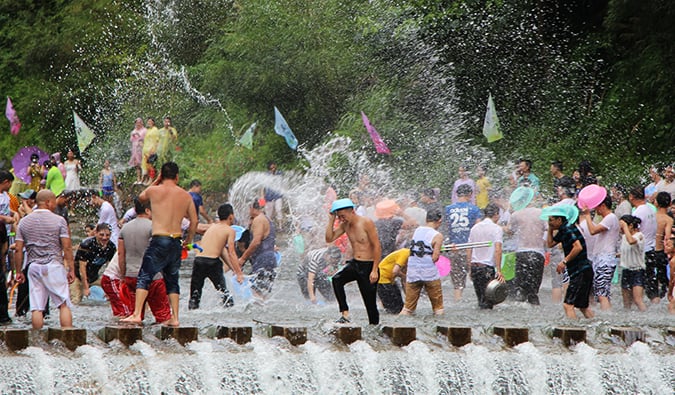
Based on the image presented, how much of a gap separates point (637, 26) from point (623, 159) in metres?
3.30

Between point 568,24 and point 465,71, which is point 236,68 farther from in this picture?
point 568,24

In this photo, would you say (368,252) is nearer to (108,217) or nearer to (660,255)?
(660,255)

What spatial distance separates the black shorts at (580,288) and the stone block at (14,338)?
6035mm

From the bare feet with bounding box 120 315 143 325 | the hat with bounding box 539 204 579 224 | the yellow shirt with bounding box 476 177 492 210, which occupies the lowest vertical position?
the bare feet with bounding box 120 315 143 325

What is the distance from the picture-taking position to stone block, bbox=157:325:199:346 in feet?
32.2

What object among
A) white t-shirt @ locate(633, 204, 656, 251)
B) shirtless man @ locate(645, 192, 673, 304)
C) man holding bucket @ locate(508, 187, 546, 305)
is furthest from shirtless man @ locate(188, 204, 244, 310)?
shirtless man @ locate(645, 192, 673, 304)

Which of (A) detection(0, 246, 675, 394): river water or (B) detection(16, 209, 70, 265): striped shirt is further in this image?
(B) detection(16, 209, 70, 265): striped shirt

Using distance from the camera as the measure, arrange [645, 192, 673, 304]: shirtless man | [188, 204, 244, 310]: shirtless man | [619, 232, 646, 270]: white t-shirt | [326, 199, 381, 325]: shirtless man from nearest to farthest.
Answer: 1. [326, 199, 381, 325]: shirtless man
2. [188, 204, 244, 310]: shirtless man
3. [619, 232, 646, 270]: white t-shirt
4. [645, 192, 673, 304]: shirtless man

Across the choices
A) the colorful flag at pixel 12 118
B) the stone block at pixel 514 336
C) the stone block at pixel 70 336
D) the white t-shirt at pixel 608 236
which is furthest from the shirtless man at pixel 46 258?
the colorful flag at pixel 12 118

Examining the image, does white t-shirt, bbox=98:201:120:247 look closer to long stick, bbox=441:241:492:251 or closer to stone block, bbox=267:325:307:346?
long stick, bbox=441:241:492:251

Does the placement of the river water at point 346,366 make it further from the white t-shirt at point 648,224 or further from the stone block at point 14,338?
the white t-shirt at point 648,224

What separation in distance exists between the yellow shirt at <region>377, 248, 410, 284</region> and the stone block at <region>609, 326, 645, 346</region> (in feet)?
12.1

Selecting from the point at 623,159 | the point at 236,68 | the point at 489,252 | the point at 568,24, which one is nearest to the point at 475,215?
the point at 489,252

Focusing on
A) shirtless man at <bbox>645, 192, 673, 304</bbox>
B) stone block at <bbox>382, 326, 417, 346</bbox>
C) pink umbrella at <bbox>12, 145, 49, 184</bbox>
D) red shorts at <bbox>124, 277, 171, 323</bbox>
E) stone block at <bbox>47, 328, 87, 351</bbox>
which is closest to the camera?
stone block at <bbox>47, 328, 87, 351</bbox>
